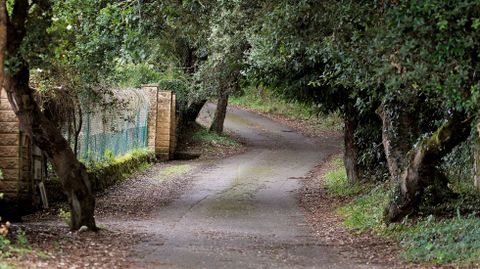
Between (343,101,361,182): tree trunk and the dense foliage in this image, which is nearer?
the dense foliage

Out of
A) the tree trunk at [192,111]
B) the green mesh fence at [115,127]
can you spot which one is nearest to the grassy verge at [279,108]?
the tree trunk at [192,111]

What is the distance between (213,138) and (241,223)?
16.4 meters

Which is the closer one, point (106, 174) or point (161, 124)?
point (106, 174)

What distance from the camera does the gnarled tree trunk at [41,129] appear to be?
388 inches

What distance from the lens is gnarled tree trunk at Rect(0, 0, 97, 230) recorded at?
32.3ft

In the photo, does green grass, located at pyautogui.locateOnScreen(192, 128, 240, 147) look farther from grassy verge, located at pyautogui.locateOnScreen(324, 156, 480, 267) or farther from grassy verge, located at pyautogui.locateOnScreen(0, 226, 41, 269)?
grassy verge, located at pyautogui.locateOnScreen(0, 226, 41, 269)

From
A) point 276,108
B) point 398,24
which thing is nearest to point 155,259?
point 398,24

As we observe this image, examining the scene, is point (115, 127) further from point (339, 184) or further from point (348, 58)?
point (348, 58)

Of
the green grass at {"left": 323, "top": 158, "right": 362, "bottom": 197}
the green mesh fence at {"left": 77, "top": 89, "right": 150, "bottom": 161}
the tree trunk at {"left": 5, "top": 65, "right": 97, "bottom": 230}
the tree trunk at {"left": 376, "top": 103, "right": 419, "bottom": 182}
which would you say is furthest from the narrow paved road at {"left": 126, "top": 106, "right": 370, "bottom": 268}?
the green mesh fence at {"left": 77, "top": 89, "right": 150, "bottom": 161}

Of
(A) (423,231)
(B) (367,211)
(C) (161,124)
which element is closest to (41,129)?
(A) (423,231)

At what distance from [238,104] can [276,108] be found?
12.4 ft

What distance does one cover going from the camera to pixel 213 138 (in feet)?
99.2

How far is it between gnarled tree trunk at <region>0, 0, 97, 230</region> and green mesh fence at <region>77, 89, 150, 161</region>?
6.65m

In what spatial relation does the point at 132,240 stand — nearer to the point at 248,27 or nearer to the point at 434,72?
the point at 434,72
